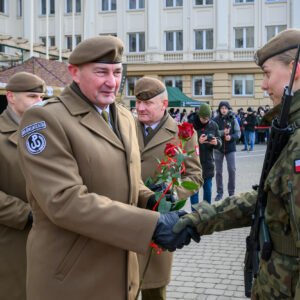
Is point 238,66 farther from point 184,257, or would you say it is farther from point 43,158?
point 43,158

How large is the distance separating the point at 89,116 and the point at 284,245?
1173 mm

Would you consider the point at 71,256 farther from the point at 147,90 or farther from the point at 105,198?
the point at 147,90

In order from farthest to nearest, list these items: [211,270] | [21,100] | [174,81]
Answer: [174,81]
[211,270]
[21,100]

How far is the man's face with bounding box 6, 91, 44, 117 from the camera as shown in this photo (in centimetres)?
387

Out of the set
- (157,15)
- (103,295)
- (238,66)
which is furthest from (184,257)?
(157,15)

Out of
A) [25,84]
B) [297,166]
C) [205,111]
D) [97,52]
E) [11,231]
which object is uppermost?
[97,52]

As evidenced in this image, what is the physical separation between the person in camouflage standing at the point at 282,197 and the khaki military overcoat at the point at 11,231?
4.58 ft

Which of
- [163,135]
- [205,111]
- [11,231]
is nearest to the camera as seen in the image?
[11,231]

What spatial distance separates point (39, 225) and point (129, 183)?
0.52 metres

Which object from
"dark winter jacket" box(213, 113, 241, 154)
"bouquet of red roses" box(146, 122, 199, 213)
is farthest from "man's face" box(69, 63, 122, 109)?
"dark winter jacket" box(213, 113, 241, 154)

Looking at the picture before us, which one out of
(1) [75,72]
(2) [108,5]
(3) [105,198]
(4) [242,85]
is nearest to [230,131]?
(1) [75,72]

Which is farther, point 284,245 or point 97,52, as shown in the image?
point 97,52

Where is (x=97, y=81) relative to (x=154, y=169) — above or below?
above

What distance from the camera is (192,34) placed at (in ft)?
114
